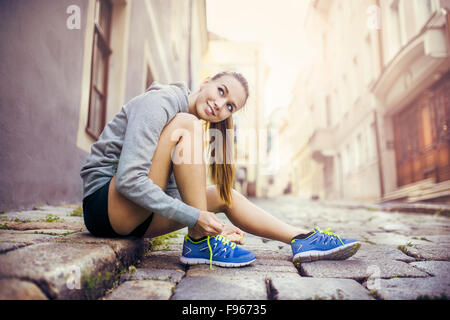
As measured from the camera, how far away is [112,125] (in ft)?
5.81

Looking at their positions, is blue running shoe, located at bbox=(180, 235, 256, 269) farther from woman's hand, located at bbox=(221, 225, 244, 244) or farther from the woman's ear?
the woman's ear

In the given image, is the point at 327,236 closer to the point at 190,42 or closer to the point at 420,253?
the point at 420,253

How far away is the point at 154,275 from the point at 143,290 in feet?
0.79

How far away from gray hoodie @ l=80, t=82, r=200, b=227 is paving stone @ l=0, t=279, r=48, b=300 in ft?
1.79

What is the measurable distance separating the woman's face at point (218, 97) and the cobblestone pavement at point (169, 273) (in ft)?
2.55

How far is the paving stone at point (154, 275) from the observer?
1.48m

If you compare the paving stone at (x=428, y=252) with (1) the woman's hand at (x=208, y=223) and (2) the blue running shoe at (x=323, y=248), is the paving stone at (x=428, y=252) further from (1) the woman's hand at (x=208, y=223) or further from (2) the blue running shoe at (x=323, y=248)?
(1) the woman's hand at (x=208, y=223)

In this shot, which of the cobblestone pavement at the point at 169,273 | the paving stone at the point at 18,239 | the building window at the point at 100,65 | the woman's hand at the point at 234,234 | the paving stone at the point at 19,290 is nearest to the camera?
the paving stone at the point at 19,290

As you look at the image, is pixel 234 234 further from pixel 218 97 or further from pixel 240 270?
pixel 218 97

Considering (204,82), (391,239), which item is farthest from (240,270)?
(391,239)

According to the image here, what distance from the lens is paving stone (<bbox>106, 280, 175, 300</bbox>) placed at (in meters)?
1.22

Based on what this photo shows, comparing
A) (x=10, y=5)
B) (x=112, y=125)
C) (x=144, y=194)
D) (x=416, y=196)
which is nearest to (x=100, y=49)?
(x=10, y=5)

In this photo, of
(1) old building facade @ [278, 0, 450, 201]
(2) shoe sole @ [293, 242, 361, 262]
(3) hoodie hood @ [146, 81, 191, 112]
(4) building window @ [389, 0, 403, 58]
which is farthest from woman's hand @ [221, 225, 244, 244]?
(4) building window @ [389, 0, 403, 58]

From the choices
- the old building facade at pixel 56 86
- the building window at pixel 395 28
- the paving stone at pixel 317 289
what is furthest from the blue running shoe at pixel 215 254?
the building window at pixel 395 28
